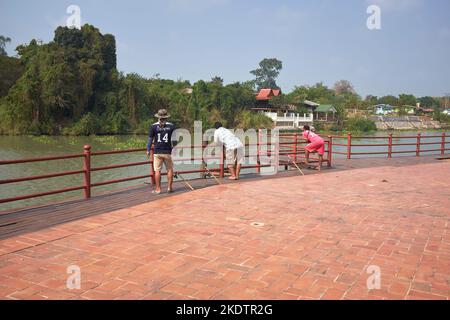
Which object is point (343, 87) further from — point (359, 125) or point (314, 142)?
point (314, 142)

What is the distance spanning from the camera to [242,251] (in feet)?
15.2

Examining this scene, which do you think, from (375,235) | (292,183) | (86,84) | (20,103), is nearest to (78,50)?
(86,84)

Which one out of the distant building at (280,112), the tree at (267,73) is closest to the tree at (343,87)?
the tree at (267,73)

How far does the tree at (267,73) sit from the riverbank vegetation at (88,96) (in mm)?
63581

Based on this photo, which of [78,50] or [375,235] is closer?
[375,235]

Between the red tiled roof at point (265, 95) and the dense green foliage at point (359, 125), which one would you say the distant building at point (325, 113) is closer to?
the dense green foliage at point (359, 125)

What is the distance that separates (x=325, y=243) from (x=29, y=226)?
388 centimetres

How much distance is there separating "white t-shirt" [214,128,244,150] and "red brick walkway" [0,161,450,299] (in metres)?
1.91

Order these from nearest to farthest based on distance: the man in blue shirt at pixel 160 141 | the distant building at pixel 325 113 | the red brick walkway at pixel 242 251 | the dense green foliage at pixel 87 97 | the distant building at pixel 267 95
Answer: the red brick walkway at pixel 242 251 → the man in blue shirt at pixel 160 141 → the dense green foliage at pixel 87 97 → the distant building at pixel 267 95 → the distant building at pixel 325 113

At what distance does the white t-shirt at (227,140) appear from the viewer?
9336 mm

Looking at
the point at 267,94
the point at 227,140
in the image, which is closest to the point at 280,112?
the point at 267,94
